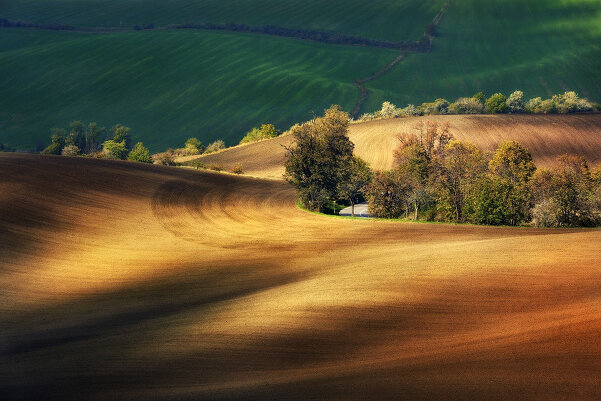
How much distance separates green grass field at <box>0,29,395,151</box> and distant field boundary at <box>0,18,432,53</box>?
3.65 m

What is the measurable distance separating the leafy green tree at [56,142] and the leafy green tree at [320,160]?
6391 centimetres

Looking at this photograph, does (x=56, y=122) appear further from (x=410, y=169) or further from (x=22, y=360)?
(x=22, y=360)

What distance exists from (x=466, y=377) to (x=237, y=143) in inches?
4219

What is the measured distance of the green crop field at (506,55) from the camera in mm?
147000

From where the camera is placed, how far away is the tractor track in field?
141 m

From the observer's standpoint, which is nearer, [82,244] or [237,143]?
[82,244]

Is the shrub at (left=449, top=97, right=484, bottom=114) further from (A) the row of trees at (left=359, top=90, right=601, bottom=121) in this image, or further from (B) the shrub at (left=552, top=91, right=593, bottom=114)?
(B) the shrub at (left=552, top=91, right=593, bottom=114)

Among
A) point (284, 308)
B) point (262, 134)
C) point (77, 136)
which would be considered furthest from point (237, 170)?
point (284, 308)

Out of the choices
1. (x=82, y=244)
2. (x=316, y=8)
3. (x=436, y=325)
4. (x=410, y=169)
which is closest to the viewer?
(x=436, y=325)

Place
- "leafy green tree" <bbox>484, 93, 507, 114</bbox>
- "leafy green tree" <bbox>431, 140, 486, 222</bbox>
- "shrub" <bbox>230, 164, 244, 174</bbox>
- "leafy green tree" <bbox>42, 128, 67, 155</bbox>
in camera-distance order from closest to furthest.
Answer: "leafy green tree" <bbox>431, 140, 486, 222</bbox> → "shrub" <bbox>230, 164, 244, 174</bbox> → "leafy green tree" <bbox>42, 128, 67, 155</bbox> → "leafy green tree" <bbox>484, 93, 507, 114</bbox>

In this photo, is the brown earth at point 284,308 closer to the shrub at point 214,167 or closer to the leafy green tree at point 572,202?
the leafy green tree at point 572,202

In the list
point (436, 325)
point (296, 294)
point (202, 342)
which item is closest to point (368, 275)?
point (296, 294)

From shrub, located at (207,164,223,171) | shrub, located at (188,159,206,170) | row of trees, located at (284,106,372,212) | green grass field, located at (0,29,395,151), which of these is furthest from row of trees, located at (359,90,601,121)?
row of trees, located at (284,106,372,212)

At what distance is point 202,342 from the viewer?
31.2 meters
